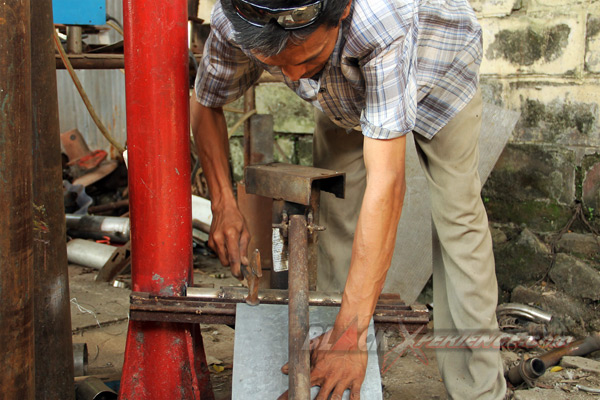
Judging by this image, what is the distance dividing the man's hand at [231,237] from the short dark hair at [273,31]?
756 mm

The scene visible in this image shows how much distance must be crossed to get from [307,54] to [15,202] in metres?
0.82

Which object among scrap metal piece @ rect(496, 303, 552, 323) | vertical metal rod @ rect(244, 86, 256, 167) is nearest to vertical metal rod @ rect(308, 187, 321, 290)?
scrap metal piece @ rect(496, 303, 552, 323)

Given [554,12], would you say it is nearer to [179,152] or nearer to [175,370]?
[179,152]

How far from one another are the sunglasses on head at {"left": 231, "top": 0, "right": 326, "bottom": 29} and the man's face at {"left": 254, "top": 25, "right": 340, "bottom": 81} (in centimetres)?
6

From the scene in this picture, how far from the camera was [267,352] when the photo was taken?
1766 millimetres

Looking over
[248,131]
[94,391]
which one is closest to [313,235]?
[94,391]

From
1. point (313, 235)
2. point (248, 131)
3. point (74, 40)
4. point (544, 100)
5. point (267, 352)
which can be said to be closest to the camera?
point (267, 352)

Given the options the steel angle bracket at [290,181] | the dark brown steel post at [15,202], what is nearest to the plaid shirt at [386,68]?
the steel angle bracket at [290,181]

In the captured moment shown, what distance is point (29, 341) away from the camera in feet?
5.31

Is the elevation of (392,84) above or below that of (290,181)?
above

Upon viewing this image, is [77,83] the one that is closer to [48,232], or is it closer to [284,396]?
[48,232]

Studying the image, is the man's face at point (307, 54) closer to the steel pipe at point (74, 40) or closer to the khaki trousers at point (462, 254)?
the khaki trousers at point (462, 254)

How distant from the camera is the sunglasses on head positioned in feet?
5.14

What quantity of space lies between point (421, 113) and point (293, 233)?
2.53 ft
